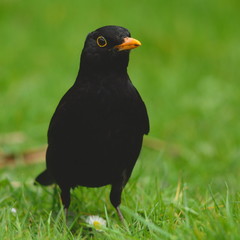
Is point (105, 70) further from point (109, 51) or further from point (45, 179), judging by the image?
point (45, 179)

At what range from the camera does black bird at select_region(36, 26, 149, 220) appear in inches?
161

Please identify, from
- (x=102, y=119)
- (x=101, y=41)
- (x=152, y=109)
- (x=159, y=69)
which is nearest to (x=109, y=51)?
(x=101, y=41)

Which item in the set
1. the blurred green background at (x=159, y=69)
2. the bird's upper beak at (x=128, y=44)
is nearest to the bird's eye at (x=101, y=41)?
the bird's upper beak at (x=128, y=44)

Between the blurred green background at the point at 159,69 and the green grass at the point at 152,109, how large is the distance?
0.06ft

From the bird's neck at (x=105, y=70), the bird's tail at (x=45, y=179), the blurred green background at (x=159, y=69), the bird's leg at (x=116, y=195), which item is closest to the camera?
the bird's neck at (x=105, y=70)

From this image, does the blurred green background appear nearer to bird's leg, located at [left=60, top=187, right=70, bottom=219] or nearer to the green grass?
the green grass

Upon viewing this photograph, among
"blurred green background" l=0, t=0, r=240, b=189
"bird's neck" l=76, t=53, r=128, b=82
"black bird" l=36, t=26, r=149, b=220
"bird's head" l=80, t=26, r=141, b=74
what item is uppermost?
"bird's head" l=80, t=26, r=141, b=74

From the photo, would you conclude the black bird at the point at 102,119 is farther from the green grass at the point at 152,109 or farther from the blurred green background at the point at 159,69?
the blurred green background at the point at 159,69

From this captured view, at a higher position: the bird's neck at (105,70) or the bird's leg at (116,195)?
the bird's neck at (105,70)

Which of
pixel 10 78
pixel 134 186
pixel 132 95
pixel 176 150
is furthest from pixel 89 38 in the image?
pixel 10 78

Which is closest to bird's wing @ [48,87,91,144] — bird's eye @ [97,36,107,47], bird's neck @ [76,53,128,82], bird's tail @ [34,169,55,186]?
Answer: bird's neck @ [76,53,128,82]

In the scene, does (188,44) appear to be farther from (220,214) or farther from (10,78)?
(220,214)

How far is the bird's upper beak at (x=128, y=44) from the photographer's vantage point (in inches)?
161

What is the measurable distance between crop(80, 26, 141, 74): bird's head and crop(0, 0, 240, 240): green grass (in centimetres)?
91
